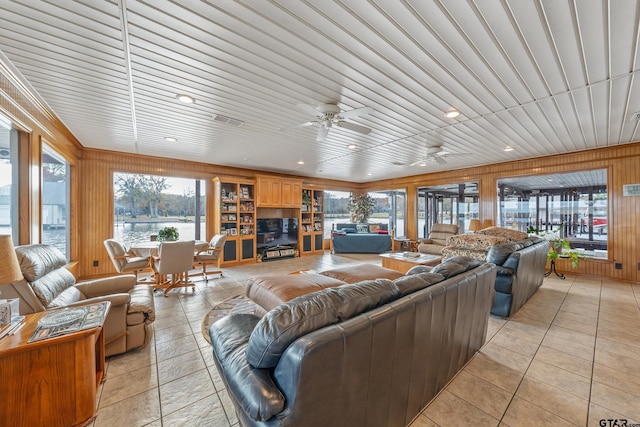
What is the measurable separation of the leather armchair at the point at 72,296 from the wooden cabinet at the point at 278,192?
4213 millimetres

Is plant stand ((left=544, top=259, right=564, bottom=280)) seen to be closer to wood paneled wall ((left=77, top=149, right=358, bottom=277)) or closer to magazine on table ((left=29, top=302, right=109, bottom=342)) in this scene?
magazine on table ((left=29, top=302, right=109, bottom=342))

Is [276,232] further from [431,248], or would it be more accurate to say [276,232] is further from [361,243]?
[431,248]

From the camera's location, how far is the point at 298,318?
108 centimetres

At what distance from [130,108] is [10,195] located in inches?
61.6

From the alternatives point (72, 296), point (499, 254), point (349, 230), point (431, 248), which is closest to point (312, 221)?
point (349, 230)

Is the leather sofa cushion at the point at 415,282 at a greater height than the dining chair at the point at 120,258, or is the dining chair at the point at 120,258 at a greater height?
the leather sofa cushion at the point at 415,282

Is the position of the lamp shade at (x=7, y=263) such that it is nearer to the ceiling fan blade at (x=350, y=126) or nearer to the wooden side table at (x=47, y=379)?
the wooden side table at (x=47, y=379)

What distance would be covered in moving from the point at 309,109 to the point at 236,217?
4163 mm

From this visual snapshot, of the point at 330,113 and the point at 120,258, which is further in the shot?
the point at 120,258

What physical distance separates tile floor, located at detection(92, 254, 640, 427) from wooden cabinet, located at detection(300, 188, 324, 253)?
476 centimetres

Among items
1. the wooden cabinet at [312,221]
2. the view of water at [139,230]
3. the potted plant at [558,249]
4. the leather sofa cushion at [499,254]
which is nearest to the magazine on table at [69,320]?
the leather sofa cushion at [499,254]

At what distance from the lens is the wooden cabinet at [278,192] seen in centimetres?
665

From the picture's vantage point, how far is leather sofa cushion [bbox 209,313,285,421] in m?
0.92

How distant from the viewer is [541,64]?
7.12 ft
